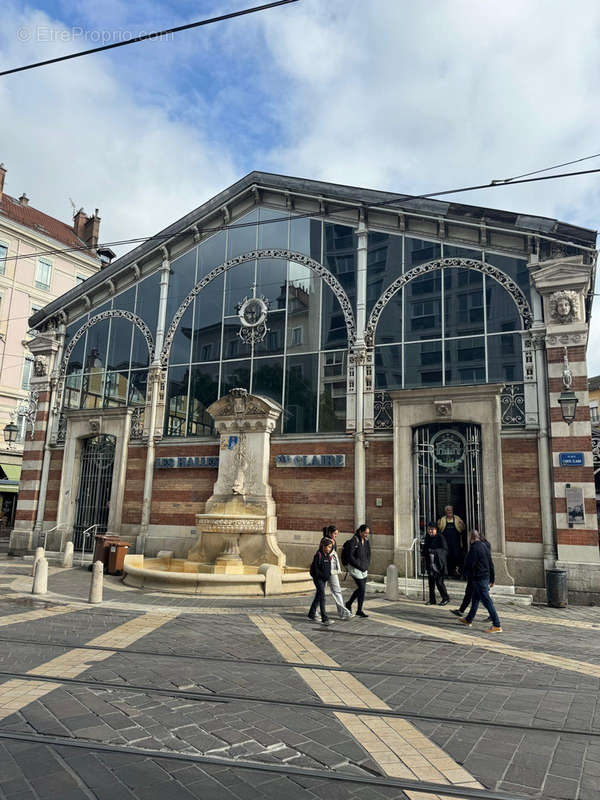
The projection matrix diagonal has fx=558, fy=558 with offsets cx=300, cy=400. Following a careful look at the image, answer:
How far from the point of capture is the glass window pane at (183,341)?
19859 mm

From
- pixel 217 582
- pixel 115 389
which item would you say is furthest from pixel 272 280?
pixel 217 582

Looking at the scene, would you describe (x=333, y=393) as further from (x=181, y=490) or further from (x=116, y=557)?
(x=116, y=557)

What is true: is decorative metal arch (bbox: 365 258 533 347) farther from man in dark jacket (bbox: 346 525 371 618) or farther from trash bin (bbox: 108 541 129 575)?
trash bin (bbox: 108 541 129 575)

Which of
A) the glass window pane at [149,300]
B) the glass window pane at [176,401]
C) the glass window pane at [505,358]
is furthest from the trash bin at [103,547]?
the glass window pane at [505,358]

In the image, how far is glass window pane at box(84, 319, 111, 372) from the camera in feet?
71.7

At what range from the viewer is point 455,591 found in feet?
47.1

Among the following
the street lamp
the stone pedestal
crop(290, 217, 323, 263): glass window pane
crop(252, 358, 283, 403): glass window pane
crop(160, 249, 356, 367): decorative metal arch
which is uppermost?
crop(290, 217, 323, 263): glass window pane

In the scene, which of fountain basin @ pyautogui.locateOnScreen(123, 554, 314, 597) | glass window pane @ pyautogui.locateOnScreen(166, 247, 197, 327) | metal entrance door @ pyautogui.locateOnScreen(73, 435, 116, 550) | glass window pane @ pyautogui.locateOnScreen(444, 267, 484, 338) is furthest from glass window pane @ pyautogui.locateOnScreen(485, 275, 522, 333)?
metal entrance door @ pyautogui.locateOnScreen(73, 435, 116, 550)

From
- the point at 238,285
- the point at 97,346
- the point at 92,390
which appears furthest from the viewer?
the point at 97,346

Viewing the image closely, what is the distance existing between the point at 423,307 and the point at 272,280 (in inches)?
210

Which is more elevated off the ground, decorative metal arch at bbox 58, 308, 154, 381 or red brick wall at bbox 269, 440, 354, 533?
decorative metal arch at bbox 58, 308, 154, 381

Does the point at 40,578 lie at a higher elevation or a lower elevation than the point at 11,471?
lower

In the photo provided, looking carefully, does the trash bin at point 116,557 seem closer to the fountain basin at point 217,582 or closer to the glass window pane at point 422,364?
the fountain basin at point 217,582

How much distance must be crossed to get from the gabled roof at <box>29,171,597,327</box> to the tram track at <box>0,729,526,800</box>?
10659 mm
